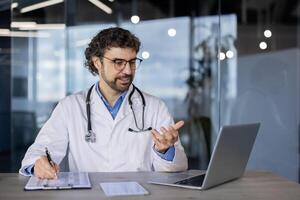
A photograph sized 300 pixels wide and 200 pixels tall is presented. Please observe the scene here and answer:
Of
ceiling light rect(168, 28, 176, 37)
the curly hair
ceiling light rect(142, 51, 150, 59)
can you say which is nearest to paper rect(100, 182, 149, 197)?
the curly hair

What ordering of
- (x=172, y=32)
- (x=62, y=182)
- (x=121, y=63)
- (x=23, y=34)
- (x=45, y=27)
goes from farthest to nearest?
1. (x=172, y=32)
2. (x=45, y=27)
3. (x=23, y=34)
4. (x=121, y=63)
5. (x=62, y=182)

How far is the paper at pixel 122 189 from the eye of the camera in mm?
1518

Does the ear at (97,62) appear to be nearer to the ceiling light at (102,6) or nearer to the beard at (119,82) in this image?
the beard at (119,82)

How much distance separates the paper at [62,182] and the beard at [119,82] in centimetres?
48

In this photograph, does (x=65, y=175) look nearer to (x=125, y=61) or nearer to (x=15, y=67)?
(x=125, y=61)

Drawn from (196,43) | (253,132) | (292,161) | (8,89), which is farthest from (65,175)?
(196,43)

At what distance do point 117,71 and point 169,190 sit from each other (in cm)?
71

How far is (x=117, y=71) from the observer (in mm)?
2125

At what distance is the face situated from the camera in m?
2.12

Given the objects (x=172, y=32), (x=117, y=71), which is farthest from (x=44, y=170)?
(x=172, y=32)

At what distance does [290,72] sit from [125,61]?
3.10 metres

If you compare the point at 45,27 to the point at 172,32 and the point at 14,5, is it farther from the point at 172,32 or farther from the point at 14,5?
the point at 172,32

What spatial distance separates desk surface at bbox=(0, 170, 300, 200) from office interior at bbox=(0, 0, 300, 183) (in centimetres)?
268

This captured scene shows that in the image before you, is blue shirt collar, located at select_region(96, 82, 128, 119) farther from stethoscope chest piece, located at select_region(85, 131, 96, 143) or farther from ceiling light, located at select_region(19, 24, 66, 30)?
ceiling light, located at select_region(19, 24, 66, 30)
